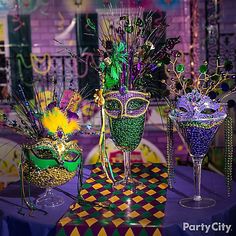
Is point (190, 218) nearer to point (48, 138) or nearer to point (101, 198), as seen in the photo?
point (101, 198)

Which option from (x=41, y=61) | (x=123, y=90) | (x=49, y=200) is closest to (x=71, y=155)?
(x=49, y=200)

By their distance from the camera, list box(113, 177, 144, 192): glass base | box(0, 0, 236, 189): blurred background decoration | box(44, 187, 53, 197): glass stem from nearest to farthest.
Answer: box(44, 187, 53, 197): glass stem, box(113, 177, 144, 192): glass base, box(0, 0, 236, 189): blurred background decoration

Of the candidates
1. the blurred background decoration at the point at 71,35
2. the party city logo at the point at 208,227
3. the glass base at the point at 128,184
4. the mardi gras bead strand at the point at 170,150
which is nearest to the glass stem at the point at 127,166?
the glass base at the point at 128,184

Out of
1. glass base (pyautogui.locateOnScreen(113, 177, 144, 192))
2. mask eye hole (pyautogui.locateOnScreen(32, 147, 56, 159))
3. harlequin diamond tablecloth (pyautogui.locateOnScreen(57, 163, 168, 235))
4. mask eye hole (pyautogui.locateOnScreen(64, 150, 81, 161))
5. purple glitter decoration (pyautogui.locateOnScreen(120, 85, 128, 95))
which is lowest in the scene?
→ harlequin diamond tablecloth (pyautogui.locateOnScreen(57, 163, 168, 235))

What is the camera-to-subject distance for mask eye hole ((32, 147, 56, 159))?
2090 millimetres

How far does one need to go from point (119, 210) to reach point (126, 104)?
1.57 feet

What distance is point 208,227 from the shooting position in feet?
6.42

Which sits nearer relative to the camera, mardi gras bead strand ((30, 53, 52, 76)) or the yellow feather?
the yellow feather

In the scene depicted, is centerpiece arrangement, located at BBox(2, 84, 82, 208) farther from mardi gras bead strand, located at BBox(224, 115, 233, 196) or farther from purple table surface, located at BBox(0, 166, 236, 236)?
mardi gras bead strand, located at BBox(224, 115, 233, 196)

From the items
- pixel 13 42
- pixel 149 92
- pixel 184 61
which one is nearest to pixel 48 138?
pixel 149 92

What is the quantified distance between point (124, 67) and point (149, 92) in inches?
6.6

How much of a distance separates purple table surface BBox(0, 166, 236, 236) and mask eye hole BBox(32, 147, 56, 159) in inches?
9.4

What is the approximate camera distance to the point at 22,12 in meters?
6.79

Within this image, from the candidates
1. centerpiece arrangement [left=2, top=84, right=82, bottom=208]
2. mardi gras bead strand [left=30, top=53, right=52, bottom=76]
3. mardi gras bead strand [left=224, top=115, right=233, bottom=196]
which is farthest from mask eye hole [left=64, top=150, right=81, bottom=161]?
mardi gras bead strand [left=30, top=53, right=52, bottom=76]
